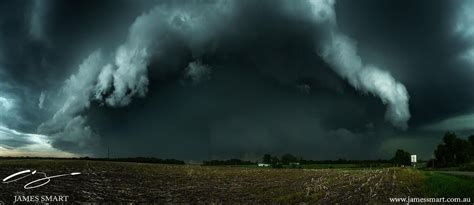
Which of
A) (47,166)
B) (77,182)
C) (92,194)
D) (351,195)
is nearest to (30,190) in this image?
(92,194)

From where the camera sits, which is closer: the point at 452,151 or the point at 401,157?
the point at 452,151

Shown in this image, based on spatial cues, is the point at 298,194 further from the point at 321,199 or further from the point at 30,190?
the point at 30,190

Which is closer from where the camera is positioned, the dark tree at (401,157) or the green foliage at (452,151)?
the green foliage at (452,151)

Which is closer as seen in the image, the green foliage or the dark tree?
the green foliage

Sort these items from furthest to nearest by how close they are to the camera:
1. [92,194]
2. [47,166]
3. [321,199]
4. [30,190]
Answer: [47,166] → [92,194] → [30,190] → [321,199]

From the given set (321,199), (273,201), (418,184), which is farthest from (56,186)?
(418,184)

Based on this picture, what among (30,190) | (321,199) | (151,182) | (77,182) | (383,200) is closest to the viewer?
(383,200)

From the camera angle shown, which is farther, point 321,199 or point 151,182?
point 151,182

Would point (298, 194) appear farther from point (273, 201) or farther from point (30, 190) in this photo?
point (30, 190)
